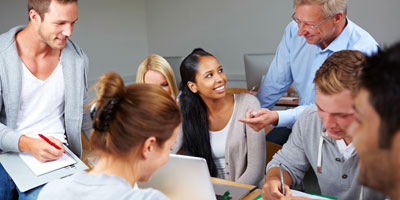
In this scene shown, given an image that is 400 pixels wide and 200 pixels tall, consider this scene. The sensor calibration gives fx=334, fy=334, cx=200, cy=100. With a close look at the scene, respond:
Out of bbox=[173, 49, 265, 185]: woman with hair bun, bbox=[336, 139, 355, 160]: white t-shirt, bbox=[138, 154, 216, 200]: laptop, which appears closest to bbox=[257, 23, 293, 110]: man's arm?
bbox=[173, 49, 265, 185]: woman with hair bun

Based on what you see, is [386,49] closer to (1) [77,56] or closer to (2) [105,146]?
(2) [105,146]

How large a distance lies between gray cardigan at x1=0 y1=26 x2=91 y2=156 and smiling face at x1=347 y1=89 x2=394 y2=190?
4.78 ft

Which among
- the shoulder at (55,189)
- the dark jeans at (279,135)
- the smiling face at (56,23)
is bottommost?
the dark jeans at (279,135)

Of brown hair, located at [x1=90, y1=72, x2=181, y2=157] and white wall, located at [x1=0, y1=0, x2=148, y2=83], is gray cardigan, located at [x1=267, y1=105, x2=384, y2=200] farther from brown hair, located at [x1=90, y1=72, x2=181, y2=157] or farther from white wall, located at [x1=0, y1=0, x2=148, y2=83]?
white wall, located at [x1=0, y1=0, x2=148, y2=83]

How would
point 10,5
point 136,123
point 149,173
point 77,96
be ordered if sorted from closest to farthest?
point 136,123 → point 149,173 → point 77,96 → point 10,5

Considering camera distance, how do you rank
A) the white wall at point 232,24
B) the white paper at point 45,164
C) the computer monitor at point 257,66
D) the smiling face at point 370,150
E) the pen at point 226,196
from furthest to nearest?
the white wall at point 232,24 < the computer monitor at point 257,66 < the white paper at point 45,164 < the pen at point 226,196 < the smiling face at point 370,150

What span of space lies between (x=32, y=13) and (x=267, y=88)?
1.49 metres

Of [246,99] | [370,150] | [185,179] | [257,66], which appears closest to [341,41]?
[246,99]

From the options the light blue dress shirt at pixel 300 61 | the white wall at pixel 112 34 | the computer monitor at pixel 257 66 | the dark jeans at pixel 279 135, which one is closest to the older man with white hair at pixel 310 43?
the light blue dress shirt at pixel 300 61

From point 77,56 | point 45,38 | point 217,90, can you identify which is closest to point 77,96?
point 77,56

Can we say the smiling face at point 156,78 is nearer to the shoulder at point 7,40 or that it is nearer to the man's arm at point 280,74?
the man's arm at point 280,74

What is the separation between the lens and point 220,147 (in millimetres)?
1868

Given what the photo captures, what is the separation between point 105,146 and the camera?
3.09 ft

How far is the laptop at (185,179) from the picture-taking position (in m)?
1.14
